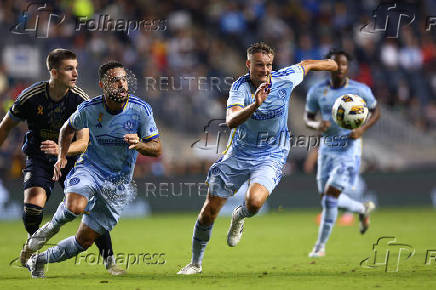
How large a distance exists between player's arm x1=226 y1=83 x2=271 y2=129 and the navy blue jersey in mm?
2209

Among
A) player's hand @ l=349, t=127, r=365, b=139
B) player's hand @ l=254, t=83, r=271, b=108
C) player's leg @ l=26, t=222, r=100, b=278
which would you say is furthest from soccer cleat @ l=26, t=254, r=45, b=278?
player's hand @ l=349, t=127, r=365, b=139

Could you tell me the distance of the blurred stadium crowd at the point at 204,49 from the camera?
2048cm

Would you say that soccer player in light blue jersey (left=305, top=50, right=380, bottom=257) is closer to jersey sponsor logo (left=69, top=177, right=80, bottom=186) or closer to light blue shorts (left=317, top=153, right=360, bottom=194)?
light blue shorts (left=317, top=153, right=360, bottom=194)

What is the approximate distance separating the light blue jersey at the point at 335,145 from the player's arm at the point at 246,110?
12.5ft

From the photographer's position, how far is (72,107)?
31.3 feet

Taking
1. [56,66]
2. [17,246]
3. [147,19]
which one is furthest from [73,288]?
[147,19]

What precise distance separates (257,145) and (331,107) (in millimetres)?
3282

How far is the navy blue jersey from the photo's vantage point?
30.9ft

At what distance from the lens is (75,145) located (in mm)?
8797

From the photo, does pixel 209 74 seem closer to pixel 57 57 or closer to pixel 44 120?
pixel 44 120

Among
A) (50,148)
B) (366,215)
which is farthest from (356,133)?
(50,148)

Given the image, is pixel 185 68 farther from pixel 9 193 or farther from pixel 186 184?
pixel 9 193

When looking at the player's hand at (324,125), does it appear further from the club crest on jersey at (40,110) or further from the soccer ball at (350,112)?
the club crest on jersey at (40,110)

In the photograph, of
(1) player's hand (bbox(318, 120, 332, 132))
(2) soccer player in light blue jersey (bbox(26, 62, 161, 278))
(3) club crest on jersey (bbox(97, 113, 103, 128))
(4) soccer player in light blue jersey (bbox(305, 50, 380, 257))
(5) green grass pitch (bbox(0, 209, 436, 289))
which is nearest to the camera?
(5) green grass pitch (bbox(0, 209, 436, 289))
